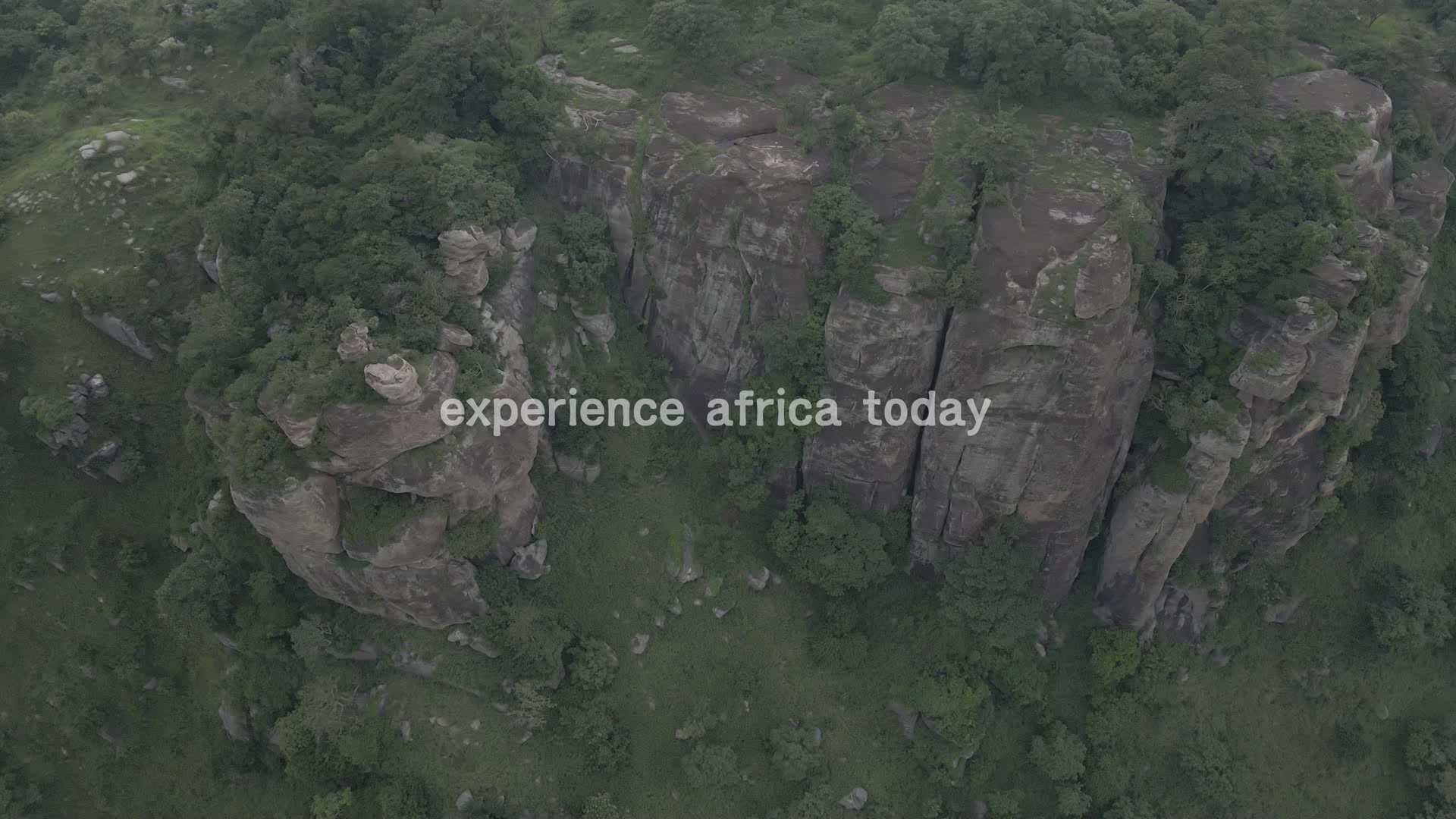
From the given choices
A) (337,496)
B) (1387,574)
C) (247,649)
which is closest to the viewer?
(337,496)

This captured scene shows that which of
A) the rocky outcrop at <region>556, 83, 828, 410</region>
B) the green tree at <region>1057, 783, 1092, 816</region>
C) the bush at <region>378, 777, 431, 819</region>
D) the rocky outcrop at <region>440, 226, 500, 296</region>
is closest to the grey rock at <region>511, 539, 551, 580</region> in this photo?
the bush at <region>378, 777, 431, 819</region>

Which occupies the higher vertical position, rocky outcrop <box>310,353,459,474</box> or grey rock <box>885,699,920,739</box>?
Result: rocky outcrop <box>310,353,459,474</box>

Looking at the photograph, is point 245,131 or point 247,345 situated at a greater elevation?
point 245,131

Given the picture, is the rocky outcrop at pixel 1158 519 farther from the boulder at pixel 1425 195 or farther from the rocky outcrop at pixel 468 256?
the rocky outcrop at pixel 468 256

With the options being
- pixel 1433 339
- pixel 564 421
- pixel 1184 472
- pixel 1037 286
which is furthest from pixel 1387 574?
pixel 564 421

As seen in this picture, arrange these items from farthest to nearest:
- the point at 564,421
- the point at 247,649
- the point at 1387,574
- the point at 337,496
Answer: the point at 1387,574, the point at 564,421, the point at 247,649, the point at 337,496

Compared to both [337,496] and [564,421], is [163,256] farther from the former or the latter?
[564,421]

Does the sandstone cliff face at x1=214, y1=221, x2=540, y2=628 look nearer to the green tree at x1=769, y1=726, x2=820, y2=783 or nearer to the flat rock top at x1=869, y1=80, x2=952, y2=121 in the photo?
the green tree at x1=769, y1=726, x2=820, y2=783
